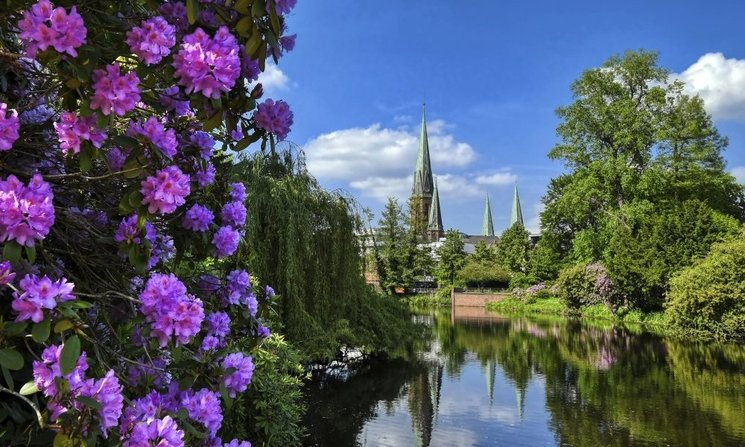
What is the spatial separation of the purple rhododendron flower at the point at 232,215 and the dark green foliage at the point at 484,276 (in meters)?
52.7

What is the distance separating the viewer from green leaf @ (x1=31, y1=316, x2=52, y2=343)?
A: 4.03ft

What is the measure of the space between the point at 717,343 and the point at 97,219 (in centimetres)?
2576

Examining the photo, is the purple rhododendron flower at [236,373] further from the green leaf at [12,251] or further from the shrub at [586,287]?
the shrub at [586,287]

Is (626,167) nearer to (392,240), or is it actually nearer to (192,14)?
(392,240)

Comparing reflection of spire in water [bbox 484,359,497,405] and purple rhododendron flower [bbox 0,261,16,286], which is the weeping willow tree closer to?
reflection of spire in water [bbox 484,359,497,405]

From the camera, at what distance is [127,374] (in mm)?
1854

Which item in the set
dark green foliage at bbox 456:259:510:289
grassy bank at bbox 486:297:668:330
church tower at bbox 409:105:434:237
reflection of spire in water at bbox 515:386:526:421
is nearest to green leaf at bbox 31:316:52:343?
reflection of spire in water at bbox 515:386:526:421

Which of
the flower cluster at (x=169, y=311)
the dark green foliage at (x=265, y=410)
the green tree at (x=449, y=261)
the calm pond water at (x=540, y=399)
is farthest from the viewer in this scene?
the green tree at (x=449, y=261)

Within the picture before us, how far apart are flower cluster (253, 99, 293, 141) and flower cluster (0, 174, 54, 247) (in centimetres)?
70

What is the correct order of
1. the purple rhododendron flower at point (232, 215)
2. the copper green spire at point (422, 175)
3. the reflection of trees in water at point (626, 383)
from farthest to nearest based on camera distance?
the copper green spire at point (422, 175), the reflection of trees in water at point (626, 383), the purple rhododendron flower at point (232, 215)

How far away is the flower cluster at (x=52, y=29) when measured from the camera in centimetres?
127

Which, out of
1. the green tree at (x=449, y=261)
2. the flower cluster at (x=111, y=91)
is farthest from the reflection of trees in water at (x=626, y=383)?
the green tree at (x=449, y=261)

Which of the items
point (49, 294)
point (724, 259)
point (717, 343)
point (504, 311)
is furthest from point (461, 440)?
point (504, 311)

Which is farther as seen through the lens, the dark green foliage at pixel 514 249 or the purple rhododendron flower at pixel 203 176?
the dark green foliage at pixel 514 249
